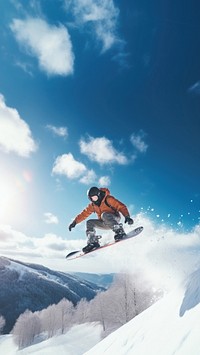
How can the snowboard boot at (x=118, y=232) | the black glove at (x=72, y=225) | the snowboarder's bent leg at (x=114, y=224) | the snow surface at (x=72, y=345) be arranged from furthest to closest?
the snow surface at (x=72, y=345)
the black glove at (x=72, y=225)
the snowboard boot at (x=118, y=232)
the snowboarder's bent leg at (x=114, y=224)

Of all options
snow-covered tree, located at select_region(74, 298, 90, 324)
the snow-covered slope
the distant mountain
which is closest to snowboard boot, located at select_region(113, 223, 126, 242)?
the snow-covered slope

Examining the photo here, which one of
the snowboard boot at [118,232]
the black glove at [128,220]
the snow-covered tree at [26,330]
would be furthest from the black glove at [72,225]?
the snow-covered tree at [26,330]

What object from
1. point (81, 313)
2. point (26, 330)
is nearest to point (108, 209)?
point (26, 330)

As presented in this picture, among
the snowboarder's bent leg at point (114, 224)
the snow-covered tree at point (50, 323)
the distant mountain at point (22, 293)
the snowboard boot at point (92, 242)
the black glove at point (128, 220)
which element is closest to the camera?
the black glove at point (128, 220)

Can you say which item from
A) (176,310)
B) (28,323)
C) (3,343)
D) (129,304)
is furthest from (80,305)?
(176,310)

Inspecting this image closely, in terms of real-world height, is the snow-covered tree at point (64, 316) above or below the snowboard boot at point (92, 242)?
above

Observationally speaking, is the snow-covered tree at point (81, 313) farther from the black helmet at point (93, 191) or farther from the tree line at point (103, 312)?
the black helmet at point (93, 191)

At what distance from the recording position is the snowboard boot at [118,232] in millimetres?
12008

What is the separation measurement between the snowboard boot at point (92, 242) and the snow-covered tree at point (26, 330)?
7948 centimetres

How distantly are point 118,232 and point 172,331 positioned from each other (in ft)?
20.0

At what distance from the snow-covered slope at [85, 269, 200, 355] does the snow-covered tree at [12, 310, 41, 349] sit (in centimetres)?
8341

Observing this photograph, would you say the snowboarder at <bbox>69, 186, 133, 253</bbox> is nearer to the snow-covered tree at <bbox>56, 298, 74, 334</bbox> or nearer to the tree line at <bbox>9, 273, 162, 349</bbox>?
the tree line at <bbox>9, 273, 162, 349</bbox>

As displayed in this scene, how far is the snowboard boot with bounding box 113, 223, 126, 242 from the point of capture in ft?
39.4

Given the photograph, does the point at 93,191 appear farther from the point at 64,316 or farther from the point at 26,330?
the point at 64,316
